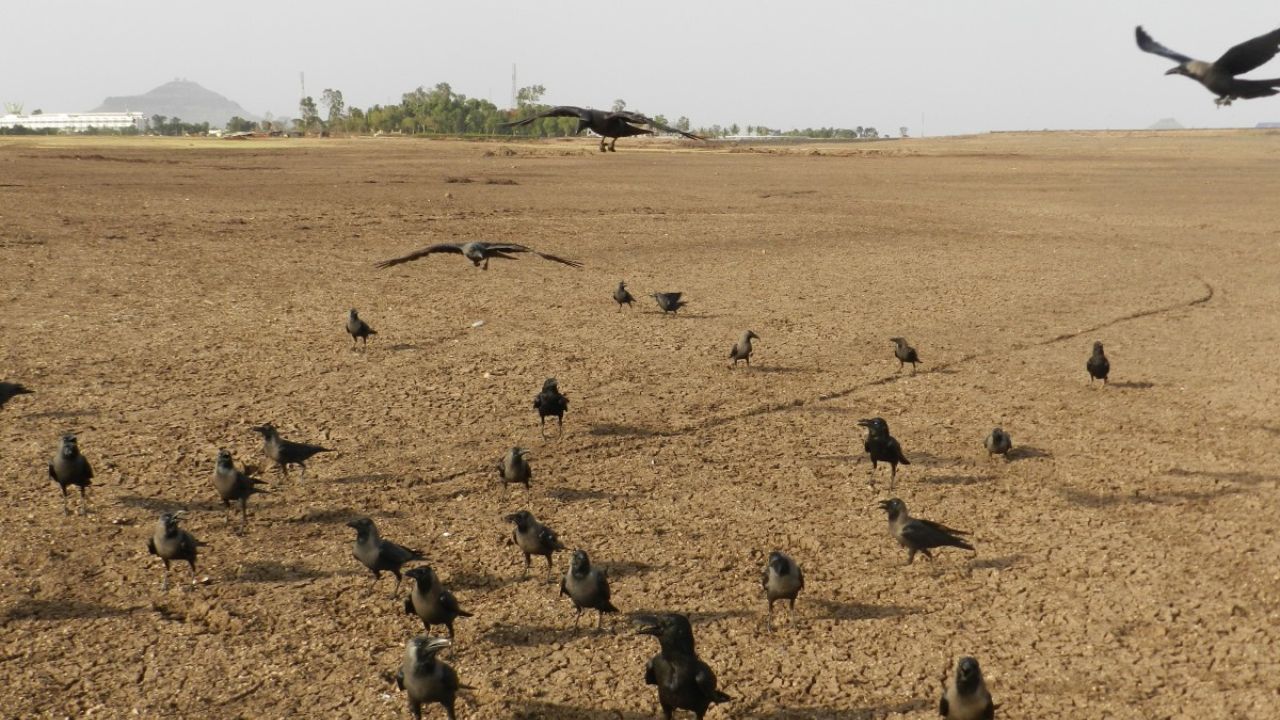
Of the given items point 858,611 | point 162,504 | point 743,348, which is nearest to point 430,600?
point 858,611

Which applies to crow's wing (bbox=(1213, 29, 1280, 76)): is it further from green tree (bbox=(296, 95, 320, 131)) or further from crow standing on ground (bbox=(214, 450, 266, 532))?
green tree (bbox=(296, 95, 320, 131))

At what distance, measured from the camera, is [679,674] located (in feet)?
16.8

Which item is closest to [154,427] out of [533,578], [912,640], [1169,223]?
[533,578]

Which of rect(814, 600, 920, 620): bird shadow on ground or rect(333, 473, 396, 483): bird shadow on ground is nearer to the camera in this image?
rect(814, 600, 920, 620): bird shadow on ground

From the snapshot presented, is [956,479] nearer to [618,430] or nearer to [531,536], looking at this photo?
[618,430]

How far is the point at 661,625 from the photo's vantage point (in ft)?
17.4

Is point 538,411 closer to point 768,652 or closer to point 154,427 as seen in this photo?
point 154,427

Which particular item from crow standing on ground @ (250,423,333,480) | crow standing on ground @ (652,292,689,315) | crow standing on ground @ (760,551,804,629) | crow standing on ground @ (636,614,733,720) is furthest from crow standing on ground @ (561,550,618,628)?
crow standing on ground @ (652,292,689,315)

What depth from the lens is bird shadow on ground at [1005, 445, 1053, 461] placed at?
9.62m

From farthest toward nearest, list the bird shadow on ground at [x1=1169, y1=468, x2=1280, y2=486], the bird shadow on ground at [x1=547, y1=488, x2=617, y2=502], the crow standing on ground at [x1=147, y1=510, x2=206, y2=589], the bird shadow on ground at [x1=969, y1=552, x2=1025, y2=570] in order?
1. the bird shadow on ground at [x1=1169, y1=468, x2=1280, y2=486]
2. the bird shadow on ground at [x1=547, y1=488, x2=617, y2=502]
3. the bird shadow on ground at [x1=969, y1=552, x2=1025, y2=570]
4. the crow standing on ground at [x1=147, y1=510, x2=206, y2=589]

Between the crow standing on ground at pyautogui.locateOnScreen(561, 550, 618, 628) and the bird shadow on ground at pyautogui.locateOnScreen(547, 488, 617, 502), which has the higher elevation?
the crow standing on ground at pyautogui.locateOnScreen(561, 550, 618, 628)

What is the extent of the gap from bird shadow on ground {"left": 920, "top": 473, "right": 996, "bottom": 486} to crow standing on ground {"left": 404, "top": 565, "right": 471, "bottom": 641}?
5.09 m

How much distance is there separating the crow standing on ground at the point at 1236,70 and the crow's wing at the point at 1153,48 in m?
0.30

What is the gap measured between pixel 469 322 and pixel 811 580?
29.9 ft
